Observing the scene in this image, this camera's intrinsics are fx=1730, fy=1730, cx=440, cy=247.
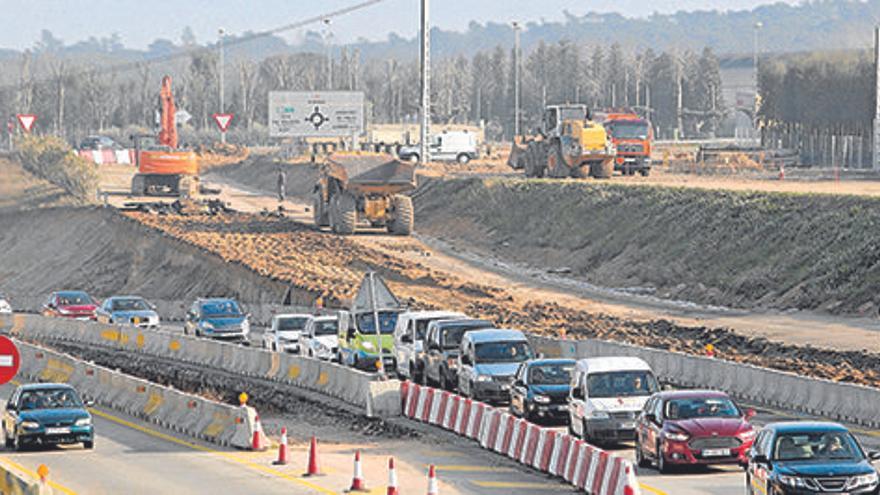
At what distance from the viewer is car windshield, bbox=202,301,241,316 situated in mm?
51469

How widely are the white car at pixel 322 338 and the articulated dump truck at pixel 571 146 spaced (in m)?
35.6

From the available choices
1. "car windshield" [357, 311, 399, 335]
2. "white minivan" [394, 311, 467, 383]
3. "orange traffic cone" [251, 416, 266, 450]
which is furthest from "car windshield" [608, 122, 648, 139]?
"orange traffic cone" [251, 416, 266, 450]

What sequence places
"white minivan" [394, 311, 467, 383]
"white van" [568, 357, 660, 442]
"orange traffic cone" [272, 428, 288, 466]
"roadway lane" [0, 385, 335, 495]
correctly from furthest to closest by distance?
1. "white minivan" [394, 311, 467, 383]
2. "orange traffic cone" [272, 428, 288, 466]
3. "white van" [568, 357, 660, 442]
4. "roadway lane" [0, 385, 335, 495]

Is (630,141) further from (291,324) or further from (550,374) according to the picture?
(550,374)

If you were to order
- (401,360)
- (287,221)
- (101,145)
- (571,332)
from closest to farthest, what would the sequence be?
(401,360)
(571,332)
(287,221)
(101,145)

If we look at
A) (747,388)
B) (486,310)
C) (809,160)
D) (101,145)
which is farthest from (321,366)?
(101,145)

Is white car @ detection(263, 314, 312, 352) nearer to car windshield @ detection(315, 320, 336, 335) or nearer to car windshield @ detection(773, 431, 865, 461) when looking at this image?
car windshield @ detection(315, 320, 336, 335)

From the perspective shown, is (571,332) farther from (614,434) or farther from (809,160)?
(809,160)

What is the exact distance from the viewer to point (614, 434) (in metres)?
29.2

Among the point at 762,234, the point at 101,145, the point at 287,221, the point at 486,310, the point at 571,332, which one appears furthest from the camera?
the point at 101,145

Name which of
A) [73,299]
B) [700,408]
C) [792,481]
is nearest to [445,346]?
[700,408]

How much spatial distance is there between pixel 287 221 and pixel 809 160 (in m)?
37.4

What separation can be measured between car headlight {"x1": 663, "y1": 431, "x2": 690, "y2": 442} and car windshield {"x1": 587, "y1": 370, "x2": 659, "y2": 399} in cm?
317

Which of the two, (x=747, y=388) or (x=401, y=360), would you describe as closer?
(x=747, y=388)
